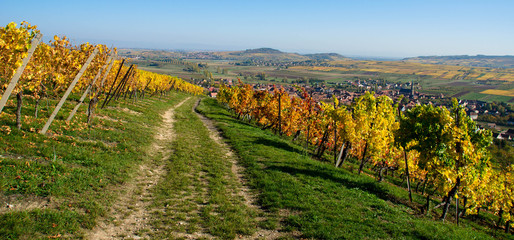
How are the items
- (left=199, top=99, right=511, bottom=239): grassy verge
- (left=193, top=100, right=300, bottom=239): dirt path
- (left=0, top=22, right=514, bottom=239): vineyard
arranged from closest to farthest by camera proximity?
(left=0, top=22, right=514, bottom=239): vineyard, (left=193, top=100, right=300, bottom=239): dirt path, (left=199, top=99, right=511, bottom=239): grassy verge

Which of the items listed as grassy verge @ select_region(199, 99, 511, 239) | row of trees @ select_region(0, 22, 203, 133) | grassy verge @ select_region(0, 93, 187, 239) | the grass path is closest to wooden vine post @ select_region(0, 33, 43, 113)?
row of trees @ select_region(0, 22, 203, 133)

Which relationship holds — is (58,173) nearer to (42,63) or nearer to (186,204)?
(186,204)

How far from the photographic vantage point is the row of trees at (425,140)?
1370 cm

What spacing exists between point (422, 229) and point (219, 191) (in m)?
9.21

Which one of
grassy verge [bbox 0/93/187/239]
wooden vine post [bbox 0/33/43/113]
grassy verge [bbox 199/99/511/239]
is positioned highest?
wooden vine post [bbox 0/33/43/113]

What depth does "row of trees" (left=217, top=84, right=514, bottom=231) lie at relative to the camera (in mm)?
13695

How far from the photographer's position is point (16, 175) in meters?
9.20

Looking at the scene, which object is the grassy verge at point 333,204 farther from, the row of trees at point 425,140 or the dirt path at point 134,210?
the dirt path at point 134,210

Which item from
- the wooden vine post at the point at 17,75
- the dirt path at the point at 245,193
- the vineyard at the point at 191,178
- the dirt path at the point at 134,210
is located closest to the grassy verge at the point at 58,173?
the vineyard at the point at 191,178

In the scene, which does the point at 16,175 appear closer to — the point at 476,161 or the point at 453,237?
the point at 453,237

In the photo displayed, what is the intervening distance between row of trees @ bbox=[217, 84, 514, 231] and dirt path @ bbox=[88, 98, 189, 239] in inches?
560

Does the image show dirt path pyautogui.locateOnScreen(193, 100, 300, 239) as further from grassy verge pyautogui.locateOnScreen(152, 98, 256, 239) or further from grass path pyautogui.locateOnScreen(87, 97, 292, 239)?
grassy verge pyautogui.locateOnScreen(152, 98, 256, 239)

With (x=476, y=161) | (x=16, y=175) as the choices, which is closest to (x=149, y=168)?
(x=16, y=175)

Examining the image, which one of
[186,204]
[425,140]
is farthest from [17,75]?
[425,140]
